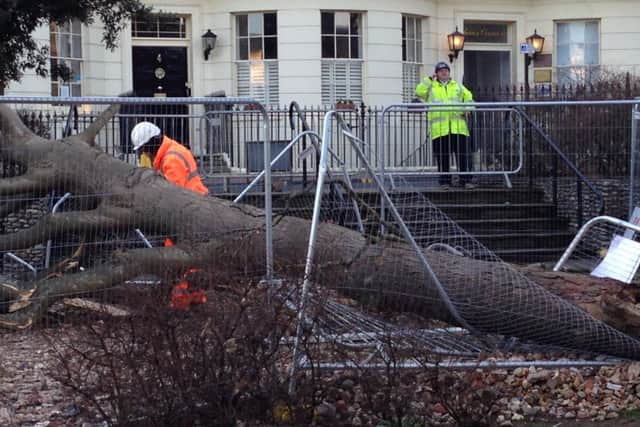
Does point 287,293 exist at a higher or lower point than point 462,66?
lower

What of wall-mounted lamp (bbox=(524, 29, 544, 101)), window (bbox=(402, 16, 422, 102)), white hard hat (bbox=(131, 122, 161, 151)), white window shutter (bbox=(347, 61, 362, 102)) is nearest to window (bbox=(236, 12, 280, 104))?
white window shutter (bbox=(347, 61, 362, 102))

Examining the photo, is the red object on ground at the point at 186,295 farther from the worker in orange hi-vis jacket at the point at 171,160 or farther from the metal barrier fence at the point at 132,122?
the worker in orange hi-vis jacket at the point at 171,160

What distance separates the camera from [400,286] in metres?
7.33

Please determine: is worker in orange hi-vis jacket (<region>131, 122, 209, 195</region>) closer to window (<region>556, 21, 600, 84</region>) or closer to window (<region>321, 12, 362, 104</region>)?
window (<region>321, 12, 362, 104</region>)

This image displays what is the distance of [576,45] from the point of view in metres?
24.2

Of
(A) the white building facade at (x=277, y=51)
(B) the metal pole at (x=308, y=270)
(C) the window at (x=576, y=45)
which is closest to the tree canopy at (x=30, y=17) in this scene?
(B) the metal pole at (x=308, y=270)

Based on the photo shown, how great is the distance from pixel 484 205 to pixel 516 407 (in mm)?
6635

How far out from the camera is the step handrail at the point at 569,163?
1311 cm

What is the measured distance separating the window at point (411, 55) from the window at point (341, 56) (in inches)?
43.2

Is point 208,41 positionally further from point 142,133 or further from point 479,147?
point 142,133

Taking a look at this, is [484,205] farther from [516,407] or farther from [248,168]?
[516,407]

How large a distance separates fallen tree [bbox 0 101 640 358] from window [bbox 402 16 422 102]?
48.6 feet

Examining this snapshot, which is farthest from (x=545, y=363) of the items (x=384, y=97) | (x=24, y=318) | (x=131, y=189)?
(x=384, y=97)

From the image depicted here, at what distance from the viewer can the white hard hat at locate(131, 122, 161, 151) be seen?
9.56m
